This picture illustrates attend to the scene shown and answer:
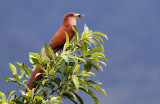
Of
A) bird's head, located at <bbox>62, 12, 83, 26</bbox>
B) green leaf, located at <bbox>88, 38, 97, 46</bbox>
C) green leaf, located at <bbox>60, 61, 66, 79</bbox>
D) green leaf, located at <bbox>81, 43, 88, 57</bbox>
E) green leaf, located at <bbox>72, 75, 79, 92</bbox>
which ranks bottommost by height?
green leaf, located at <bbox>72, 75, 79, 92</bbox>

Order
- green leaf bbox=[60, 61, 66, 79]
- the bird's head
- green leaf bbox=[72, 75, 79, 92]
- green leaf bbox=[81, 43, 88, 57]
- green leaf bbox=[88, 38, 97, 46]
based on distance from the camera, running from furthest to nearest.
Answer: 1. the bird's head
2. green leaf bbox=[88, 38, 97, 46]
3. green leaf bbox=[81, 43, 88, 57]
4. green leaf bbox=[60, 61, 66, 79]
5. green leaf bbox=[72, 75, 79, 92]

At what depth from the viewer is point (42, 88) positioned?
3.02 metres

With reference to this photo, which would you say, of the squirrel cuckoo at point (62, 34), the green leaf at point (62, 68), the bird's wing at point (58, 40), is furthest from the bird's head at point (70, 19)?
the green leaf at point (62, 68)

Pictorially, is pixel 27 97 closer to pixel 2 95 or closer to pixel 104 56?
pixel 2 95

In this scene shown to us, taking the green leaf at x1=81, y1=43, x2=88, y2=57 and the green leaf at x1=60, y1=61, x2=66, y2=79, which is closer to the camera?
the green leaf at x1=60, y1=61, x2=66, y2=79

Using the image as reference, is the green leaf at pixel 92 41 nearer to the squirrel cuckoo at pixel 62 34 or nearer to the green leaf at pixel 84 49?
the green leaf at pixel 84 49

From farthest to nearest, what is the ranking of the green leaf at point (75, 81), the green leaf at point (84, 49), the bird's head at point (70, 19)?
the bird's head at point (70, 19) < the green leaf at point (84, 49) < the green leaf at point (75, 81)

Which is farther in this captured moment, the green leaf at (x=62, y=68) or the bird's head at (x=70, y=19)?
the bird's head at (x=70, y=19)

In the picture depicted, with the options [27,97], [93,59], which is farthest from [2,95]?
[93,59]

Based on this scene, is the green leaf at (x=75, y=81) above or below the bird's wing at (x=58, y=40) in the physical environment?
below

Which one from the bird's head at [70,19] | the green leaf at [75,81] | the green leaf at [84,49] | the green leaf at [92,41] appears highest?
the bird's head at [70,19]

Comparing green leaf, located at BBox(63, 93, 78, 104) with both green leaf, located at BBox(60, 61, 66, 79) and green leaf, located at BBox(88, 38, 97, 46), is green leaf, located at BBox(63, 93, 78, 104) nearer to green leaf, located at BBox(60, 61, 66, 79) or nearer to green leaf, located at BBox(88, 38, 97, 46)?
green leaf, located at BBox(60, 61, 66, 79)

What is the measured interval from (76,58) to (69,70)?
0.51 feet

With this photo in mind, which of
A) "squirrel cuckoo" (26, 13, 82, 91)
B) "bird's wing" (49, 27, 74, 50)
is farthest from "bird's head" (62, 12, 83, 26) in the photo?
"bird's wing" (49, 27, 74, 50)
